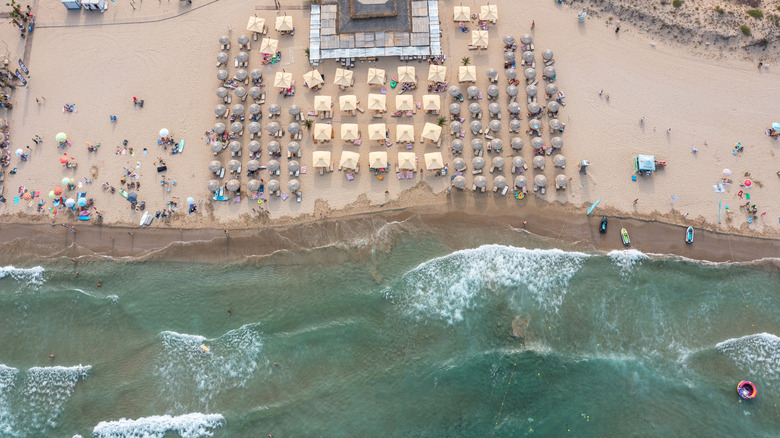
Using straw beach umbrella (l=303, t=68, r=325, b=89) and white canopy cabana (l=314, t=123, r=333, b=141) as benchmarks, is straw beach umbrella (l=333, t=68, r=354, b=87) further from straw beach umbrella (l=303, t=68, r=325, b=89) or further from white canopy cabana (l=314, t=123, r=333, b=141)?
white canopy cabana (l=314, t=123, r=333, b=141)

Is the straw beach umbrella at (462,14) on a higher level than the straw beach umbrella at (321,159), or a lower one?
higher

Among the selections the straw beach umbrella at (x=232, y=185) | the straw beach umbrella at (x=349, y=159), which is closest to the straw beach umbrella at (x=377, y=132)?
the straw beach umbrella at (x=349, y=159)

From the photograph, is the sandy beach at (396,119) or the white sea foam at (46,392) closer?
the white sea foam at (46,392)

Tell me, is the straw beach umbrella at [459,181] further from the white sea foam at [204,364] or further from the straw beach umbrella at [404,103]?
the white sea foam at [204,364]

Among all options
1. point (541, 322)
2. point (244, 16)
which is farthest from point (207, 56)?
point (541, 322)

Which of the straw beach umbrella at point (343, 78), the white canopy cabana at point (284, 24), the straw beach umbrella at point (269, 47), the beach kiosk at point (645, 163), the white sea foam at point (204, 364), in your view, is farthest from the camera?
the white canopy cabana at point (284, 24)

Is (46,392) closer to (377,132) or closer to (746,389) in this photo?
(377,132)

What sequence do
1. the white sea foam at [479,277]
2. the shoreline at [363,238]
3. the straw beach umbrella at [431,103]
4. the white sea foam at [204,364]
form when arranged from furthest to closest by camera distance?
the straw beach umbrella at [431,103], the shoreline at [363,238], the white sea foam at [479,277], the white sea foam at [204,364]

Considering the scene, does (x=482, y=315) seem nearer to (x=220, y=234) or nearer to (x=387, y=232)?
(x=387, y=232)
